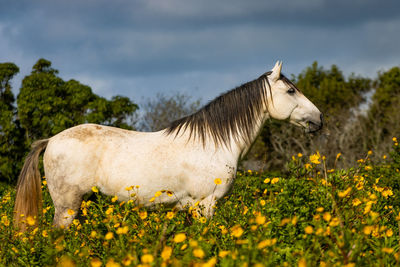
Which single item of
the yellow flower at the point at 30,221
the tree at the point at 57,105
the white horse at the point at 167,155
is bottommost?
the yellow flower at the point at 30,221

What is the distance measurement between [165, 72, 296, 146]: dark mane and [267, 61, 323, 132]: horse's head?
75 mm

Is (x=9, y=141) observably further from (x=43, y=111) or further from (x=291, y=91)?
(x=291, y=91)

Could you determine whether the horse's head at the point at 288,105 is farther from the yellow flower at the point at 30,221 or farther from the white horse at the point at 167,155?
the yellow flower at the point at 30,221

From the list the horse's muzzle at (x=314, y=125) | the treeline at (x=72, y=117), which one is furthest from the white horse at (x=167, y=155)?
the treeline at (x=72, y=117)

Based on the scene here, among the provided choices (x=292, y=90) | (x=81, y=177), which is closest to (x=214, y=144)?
(x=292, y=90)

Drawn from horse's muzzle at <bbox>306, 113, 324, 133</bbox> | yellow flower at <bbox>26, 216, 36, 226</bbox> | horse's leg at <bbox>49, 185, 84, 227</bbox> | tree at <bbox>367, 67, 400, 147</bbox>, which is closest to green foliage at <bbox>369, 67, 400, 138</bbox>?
tree at <bbox>367, 67, 400, 147</bbox>

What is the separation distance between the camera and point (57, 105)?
14.9m

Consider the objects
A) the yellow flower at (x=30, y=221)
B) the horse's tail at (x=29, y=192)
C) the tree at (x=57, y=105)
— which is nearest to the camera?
the yellow flower at (x=30, y=221)

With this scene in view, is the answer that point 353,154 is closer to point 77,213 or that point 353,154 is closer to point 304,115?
point 304,115

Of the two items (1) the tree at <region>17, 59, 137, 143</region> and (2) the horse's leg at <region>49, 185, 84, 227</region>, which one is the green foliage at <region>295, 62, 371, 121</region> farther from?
(2) the horse's leg at <region>49, 185, 84, 227</region>

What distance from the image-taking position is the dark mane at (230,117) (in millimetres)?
4523

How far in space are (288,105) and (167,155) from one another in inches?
66.4

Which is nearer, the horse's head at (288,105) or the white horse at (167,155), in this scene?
the white horse at (167,155)

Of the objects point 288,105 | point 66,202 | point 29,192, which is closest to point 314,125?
point 288,105
